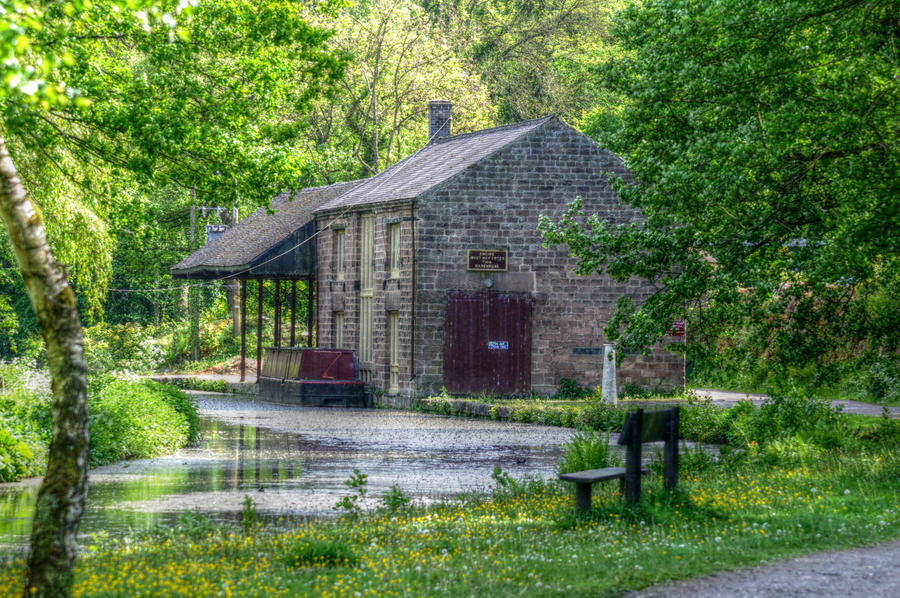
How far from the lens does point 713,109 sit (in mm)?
17688

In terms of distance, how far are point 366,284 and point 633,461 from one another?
25.8 metres

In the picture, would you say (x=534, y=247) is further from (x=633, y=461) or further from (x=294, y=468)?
(x=633, y=461)

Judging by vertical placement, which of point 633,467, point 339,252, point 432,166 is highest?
point 432,166

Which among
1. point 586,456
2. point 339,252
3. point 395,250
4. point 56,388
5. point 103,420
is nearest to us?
point 56,388

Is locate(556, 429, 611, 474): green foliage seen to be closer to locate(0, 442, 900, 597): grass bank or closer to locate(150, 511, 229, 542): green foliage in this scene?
locate(0, 442, 900, 597): grass bank

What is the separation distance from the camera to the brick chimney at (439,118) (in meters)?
41.5

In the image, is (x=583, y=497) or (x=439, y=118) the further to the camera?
(x=439, y=118)

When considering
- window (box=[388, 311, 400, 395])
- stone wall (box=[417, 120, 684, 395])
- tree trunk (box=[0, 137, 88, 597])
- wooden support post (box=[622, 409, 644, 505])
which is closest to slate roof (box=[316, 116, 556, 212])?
stone wall (box=[417, 120, 684, 395])

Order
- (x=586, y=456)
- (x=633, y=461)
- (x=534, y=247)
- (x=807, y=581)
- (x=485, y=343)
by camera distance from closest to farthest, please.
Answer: (x=807, y=581) < (x=633, y=461) < (x=586, y=456) < (x=485, y=343) < (x=534, y=247)

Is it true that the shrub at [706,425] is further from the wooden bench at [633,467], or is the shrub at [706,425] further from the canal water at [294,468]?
the wooden bench at [633,467]

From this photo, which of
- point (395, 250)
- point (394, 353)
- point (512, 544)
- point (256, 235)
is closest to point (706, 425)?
point (512, 544)

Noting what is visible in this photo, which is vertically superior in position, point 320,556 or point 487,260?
point 487,260

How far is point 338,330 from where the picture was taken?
38750mm

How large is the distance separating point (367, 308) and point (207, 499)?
73.2ft
